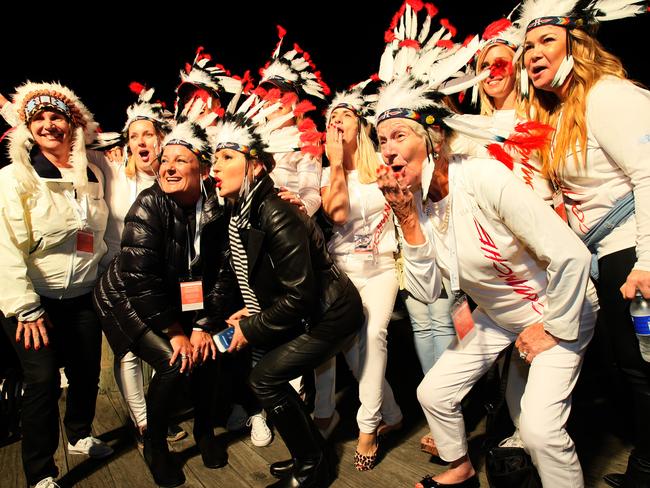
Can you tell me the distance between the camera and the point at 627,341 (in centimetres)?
175

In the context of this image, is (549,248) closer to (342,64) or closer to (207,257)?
(207,257)

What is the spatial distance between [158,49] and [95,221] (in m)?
2.49

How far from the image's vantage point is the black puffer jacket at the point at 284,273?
2.08 metres

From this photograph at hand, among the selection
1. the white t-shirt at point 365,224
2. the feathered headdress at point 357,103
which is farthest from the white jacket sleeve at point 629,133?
the feathered headdress at point 357,103

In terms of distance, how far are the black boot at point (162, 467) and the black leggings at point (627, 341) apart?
200cm

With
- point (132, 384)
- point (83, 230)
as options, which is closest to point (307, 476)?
point (132, 384)

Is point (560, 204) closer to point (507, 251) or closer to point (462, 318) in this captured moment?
point (507, 251)

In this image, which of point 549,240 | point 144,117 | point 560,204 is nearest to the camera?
point 549,240

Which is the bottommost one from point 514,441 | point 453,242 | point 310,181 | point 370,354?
point 514,441

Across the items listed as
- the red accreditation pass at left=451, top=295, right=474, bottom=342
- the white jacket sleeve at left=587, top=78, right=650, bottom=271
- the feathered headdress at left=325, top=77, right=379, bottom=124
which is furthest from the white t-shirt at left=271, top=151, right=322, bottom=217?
the white jacket sleeve at left=587, top=78, right=650, bottom=271

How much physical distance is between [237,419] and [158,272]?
1.09 metres

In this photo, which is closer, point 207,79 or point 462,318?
point 462,318

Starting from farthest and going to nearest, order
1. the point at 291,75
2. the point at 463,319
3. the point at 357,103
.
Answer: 1. the point at 291,75
2. the point at 357,103
3. the point at 463,319

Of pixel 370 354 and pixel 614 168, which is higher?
pixel 614 168
